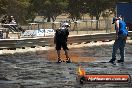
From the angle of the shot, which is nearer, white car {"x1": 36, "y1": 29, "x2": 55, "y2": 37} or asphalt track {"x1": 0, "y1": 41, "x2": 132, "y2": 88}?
asphalt track {"x1": 0, "y1": 41, "x2": 132, "y2": 88}

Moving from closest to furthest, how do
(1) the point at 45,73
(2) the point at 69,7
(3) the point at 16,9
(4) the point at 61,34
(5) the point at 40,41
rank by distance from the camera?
1. (1) the point at 45,73
2. (4) the point at 61,34
3. (5) the point at 40,41
4. (3) the point at 16,9
5. (2) the point at 69,7

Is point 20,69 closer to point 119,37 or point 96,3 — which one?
point 119,37

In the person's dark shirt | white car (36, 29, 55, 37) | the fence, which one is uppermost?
the person's dark shirt

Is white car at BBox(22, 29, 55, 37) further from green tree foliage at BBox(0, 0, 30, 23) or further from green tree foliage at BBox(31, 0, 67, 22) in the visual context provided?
green tree foliage at BBox(31, 0, 67, 22)

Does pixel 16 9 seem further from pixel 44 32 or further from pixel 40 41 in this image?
pixel 40 41

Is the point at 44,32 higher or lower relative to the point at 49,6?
lower

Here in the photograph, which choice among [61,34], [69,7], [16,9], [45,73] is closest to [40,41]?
[61,34]

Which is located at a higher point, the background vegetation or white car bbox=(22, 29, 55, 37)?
the background vegetation

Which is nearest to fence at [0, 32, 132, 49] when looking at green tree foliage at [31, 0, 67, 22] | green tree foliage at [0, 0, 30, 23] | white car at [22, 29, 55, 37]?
white car at [22, 29, 55, 37]

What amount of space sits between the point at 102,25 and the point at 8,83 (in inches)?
907

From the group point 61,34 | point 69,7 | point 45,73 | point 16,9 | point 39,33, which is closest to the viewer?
point 45,73

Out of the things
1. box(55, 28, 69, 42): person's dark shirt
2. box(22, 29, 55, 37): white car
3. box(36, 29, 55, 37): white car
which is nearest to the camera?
box(55, 28, 69, 42): person's dark shirt

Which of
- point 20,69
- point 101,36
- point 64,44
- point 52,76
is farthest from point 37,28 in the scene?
point 52,76

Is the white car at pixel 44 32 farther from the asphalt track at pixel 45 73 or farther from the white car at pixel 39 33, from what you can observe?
the asphalt track at pixel 45 73
